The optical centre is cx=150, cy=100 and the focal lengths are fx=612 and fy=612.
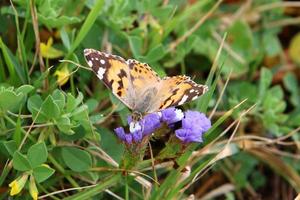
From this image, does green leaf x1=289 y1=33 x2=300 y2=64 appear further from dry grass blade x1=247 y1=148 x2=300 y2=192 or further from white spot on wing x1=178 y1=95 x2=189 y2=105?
white spot on wing x1=178 y1=95 x2=189 y2=105

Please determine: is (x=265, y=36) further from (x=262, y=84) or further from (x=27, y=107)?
(x=27, y=107)

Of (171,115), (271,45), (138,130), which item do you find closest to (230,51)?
(271,45)

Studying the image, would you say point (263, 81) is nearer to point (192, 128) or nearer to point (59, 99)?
point (192, 128)

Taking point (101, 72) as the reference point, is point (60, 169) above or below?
below

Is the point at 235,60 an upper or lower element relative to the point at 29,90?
lower

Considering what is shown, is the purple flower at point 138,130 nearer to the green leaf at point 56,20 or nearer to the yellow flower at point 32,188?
the yellow flower at point 32,188

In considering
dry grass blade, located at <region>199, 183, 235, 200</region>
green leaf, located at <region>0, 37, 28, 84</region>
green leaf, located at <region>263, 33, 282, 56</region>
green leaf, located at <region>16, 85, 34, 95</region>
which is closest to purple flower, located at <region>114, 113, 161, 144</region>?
green leaf, located at <region>16, 85, 34, 95</region>

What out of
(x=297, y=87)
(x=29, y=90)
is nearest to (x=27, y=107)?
(x=29, y=90)
